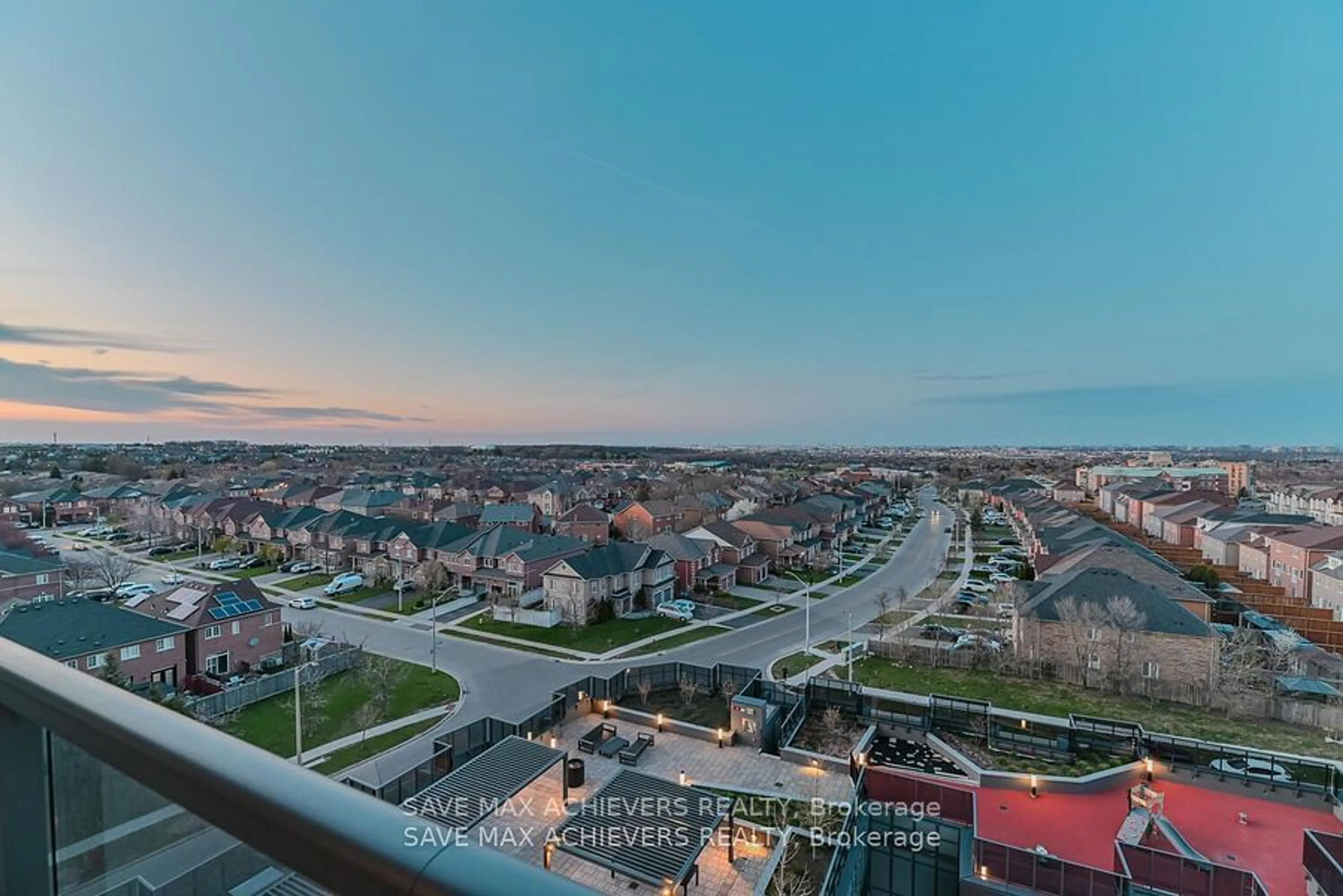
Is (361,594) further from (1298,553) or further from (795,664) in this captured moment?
(1298,553)

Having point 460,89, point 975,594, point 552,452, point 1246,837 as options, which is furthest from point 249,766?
point 552,452

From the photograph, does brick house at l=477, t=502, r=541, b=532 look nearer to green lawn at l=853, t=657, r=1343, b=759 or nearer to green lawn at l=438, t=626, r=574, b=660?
green lawn at l=438, t=626, r=574, b=660

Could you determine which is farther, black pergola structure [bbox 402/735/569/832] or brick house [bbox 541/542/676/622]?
brick house [bbox 541/542/676/622]

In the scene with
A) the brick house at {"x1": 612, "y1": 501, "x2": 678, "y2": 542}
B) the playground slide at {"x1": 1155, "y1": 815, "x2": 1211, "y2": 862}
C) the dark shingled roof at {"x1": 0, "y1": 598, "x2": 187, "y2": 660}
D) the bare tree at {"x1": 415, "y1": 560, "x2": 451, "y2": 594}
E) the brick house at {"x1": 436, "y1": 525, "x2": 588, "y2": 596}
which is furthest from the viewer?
the brick house at {"x1": 612, "y1": 501, "x2": 678, "y2": 542}

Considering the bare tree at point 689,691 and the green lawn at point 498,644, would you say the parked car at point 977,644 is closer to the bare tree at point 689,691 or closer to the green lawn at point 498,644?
the bare tree at point 689,691

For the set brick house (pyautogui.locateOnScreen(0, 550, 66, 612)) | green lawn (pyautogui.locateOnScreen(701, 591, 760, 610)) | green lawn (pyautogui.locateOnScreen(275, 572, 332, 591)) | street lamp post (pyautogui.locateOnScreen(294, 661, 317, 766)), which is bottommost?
green lawn (pyautogui.locateOnScreen(701, 591, 760, 610))

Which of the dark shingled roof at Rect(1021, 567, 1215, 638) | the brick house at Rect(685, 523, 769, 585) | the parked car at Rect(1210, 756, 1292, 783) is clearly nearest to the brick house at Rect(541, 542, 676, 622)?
the brick house at Rect(685, 523, 769, 585)

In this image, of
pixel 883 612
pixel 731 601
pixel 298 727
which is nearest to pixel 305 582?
pixel 731 601
